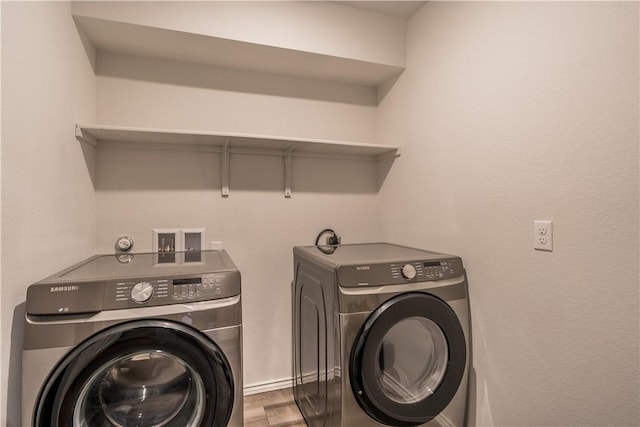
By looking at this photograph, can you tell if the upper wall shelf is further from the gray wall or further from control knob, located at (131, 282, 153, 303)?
control knob, located at (131, 282, 153, 303)

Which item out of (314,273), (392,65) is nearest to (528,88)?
(392,65)

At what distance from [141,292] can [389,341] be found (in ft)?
3.50

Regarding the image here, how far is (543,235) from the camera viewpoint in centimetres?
123

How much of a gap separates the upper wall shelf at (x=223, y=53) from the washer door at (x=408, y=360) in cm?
150

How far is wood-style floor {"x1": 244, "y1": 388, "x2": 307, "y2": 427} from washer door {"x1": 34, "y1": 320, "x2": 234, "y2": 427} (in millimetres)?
696

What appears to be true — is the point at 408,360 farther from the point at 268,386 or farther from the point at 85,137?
the point at 85,137

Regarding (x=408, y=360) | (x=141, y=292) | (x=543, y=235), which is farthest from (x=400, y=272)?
(x=141, y=292)

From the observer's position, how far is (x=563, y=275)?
→ 117 cm

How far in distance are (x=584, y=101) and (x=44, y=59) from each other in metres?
2.00

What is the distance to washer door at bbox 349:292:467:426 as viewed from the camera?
1.33 meters

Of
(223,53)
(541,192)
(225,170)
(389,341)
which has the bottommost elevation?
(389,341)

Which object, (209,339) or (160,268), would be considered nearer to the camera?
(209,339)

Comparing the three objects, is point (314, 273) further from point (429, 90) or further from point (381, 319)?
point (429, 90)

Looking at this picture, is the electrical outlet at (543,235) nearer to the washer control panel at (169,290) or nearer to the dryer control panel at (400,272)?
the dryer control panel at (400,272)
